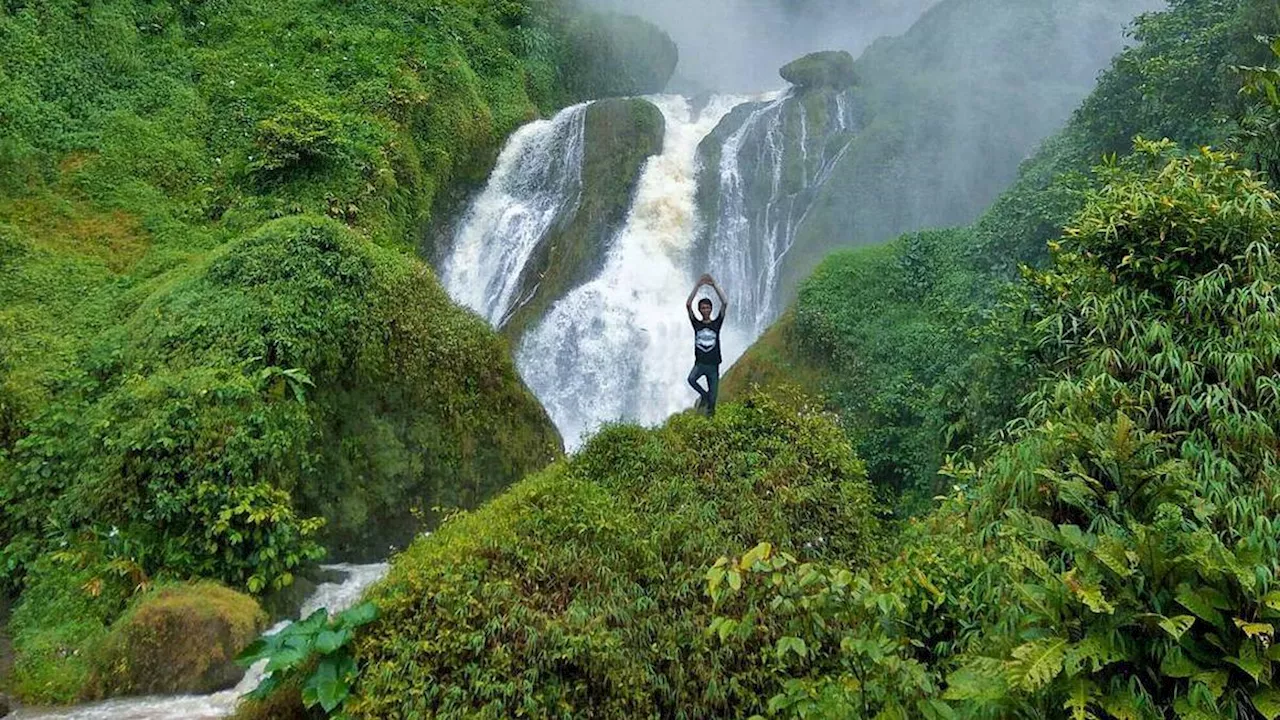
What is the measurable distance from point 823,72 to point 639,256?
40.7 feet

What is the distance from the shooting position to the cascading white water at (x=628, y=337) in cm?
1617

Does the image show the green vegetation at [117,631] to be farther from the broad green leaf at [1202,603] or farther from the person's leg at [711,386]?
the broad green leaf at [1202,603]

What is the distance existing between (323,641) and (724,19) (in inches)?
1928

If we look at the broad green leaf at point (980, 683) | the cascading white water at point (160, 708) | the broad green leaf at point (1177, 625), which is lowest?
the cascading white water at point (160, 708)

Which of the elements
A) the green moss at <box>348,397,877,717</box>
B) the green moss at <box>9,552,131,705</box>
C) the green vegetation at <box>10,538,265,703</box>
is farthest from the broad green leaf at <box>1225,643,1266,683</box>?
the green moss at <box>9,552,131,705</box>

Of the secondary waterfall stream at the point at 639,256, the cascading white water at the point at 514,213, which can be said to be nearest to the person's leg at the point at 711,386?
the secondary waterfall stream at the point at 639,256

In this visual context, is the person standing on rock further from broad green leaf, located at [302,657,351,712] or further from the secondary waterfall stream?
the secondary waterfall stream

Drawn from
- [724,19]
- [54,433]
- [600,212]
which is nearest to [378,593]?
[54,433]

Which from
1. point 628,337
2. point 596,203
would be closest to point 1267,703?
point 628,337

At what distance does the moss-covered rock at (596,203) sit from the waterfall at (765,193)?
96.7 inches

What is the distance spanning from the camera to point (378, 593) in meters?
5.38

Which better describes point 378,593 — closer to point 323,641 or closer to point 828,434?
point 323,641

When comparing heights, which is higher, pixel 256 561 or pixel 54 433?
pixel 54 433

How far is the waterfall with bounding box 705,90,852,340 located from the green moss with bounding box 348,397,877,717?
11614mm
